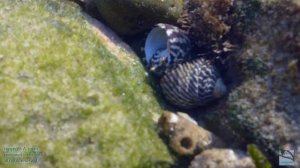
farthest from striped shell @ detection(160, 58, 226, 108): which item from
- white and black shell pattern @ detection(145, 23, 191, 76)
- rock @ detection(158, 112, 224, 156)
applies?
rock @ detection(158, 112, 224, 156)

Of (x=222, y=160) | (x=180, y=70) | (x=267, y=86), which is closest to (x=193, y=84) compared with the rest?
(x=180, y=70)

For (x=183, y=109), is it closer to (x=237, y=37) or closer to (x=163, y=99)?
(x=163, y=99)

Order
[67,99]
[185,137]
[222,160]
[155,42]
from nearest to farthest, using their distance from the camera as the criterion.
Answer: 1. [222,160]
2. [67,99]
3. [185,137]
4. [155,42]

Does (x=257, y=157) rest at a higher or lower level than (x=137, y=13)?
lower

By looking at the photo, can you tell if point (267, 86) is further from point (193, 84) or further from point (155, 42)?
point (155, 42)

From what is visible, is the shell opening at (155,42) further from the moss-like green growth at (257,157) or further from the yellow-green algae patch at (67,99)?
the moss-like green growth at (257,157)

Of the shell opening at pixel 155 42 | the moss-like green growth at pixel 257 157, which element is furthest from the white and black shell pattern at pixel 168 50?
the moss-like green growth at pixel 257 157

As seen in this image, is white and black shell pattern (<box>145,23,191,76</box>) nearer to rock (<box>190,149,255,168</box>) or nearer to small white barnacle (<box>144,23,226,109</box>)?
small white barnacle (<box>144,23,226,109</box>)
